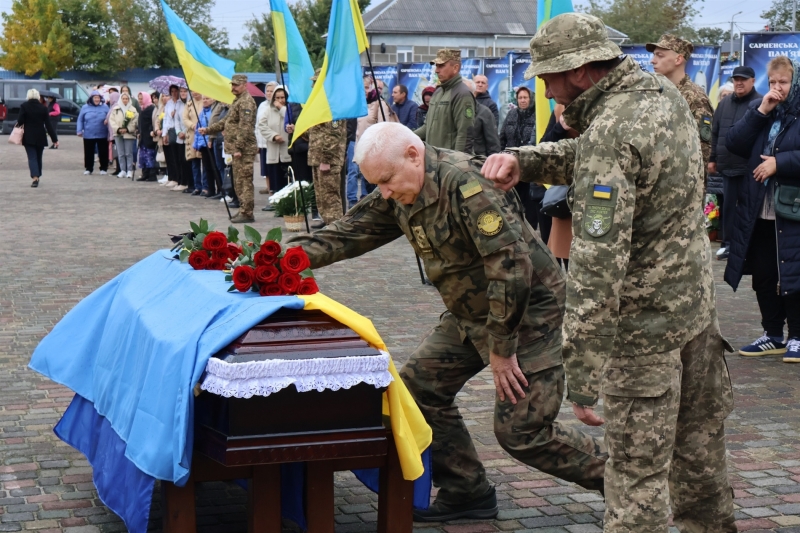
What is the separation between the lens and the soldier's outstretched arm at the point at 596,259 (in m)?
3.20

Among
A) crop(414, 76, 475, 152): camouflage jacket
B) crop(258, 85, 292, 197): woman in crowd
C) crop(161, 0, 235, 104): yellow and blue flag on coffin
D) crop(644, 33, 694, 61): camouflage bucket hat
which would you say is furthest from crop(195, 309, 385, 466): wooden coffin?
crop(258, 85, 292, 197): woman in crowd

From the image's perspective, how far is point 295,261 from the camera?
4188 mm

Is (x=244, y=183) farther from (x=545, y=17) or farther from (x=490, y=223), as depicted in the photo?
(x=490, y=223)

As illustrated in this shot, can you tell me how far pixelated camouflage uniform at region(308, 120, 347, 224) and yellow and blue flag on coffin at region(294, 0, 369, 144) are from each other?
8.19 feet

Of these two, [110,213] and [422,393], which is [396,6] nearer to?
[110,213]

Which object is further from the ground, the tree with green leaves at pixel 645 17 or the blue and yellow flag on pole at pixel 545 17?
the tree with green leaves at pixel 645 17

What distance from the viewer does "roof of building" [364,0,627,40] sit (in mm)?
66125

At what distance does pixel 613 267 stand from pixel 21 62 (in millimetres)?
79127

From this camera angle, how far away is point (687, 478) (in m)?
3.78

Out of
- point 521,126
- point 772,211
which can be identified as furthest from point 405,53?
point 772,211

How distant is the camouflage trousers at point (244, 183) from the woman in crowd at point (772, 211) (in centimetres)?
971

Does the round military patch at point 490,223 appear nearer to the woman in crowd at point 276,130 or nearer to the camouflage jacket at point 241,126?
the camouflage jacket at point 241,126

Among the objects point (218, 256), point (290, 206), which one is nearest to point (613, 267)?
point (218, 256)

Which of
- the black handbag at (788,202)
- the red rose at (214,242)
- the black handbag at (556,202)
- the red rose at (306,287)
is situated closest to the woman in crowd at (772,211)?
the black handbag at (788,202)
